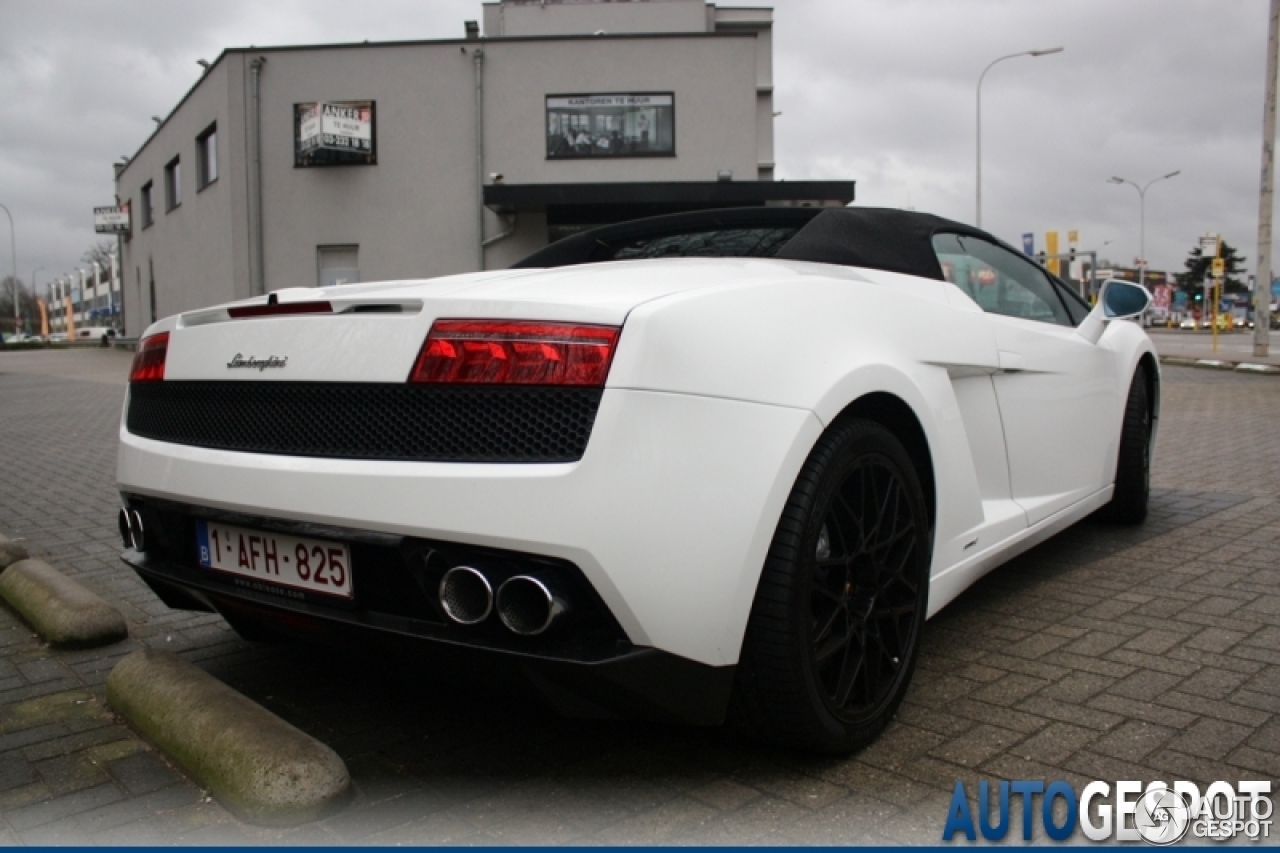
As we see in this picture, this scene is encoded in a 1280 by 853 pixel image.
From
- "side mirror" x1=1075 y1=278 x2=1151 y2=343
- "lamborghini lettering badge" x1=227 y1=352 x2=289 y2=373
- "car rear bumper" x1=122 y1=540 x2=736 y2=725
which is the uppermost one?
"side mirror" x1=1075 y1=278 x2=1151 y2=343

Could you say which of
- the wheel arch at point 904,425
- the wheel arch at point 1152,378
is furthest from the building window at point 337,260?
the wheel arch at point 904,425

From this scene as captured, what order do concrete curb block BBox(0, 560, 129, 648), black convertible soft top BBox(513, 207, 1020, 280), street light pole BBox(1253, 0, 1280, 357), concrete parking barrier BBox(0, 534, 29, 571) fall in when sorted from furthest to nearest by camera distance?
street light pole BBox(1253, 0, 1280, 357) → concrete parking barrier BBox(0, 534, 29, 571) → concrete curb block BBox(0, 560, 129, 648) → black convertible soft top BBox(513, 207, 1020, 280)

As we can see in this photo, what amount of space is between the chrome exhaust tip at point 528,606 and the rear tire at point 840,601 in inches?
16.2

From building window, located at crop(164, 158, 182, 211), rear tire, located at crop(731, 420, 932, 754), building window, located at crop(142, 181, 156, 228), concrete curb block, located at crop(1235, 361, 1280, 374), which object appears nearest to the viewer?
rear tire, located at crop(731, 420, 932, 754)

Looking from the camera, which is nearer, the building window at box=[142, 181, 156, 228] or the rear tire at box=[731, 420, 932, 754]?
the rear tire at box=[731, 420, 932, 754]

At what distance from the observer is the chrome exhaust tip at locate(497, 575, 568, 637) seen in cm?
190

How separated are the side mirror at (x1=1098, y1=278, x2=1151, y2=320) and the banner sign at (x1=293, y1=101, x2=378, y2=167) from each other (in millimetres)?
20211

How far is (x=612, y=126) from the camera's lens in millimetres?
22203

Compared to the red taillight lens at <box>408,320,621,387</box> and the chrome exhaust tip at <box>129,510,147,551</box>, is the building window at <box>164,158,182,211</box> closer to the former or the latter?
the chrome exhaust tip at <box>129,510,147,551</box>

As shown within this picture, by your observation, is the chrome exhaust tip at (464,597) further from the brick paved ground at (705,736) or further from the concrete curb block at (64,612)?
the concrete curb block at (64,612)

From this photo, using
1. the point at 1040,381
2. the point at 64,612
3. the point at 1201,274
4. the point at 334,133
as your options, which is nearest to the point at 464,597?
the point at 64,612

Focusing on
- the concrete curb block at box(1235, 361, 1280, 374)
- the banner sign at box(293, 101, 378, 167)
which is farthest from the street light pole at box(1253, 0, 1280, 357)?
the banner sign at box(293, 101, 378, 167)

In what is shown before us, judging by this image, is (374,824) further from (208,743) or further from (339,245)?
(339,245)

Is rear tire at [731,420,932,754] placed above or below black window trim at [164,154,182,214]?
below
